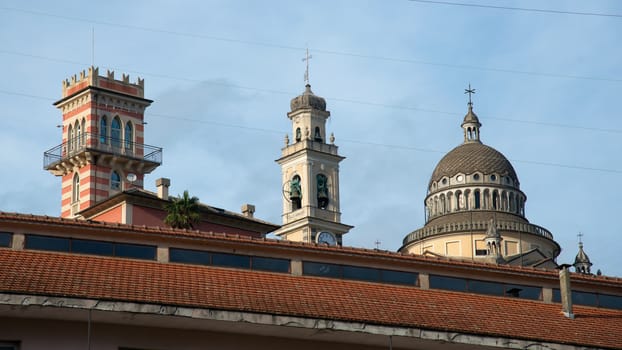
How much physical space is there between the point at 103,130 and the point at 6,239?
69.8 m

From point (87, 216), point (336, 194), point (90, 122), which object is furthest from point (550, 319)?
point (336, 194)

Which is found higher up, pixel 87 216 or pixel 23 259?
pixel 87 216

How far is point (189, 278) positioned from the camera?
125 feet

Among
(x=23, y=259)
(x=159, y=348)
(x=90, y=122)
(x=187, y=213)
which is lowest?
(x=159, y=348)

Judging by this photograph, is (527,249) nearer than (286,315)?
No

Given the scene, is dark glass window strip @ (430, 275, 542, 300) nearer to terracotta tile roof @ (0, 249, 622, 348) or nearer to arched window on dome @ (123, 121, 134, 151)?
terracotta tile roof @ (0, 249, 622, 348)

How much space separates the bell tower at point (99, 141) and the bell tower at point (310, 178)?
37.6 meters

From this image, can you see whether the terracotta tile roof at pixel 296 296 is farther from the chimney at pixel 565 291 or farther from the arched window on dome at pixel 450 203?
the arched window on dome at pixel 450 203

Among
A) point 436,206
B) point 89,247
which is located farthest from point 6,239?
point 436,206

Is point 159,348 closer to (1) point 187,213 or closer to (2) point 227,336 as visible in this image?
(2) point 227,336

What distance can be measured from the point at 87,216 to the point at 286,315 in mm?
54671

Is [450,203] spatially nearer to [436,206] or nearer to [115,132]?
[436,206]

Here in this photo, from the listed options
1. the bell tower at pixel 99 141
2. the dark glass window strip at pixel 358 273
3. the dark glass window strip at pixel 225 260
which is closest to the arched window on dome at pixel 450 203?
the bell tower at pixel 99 141

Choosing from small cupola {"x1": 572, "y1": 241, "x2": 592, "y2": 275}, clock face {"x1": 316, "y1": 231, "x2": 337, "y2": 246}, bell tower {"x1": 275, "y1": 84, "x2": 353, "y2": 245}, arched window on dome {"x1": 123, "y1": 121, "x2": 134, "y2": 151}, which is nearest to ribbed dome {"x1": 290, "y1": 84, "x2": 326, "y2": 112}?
bell tower {"x1": 275, "y1": 84, "x2": 353, "y2": 245}
